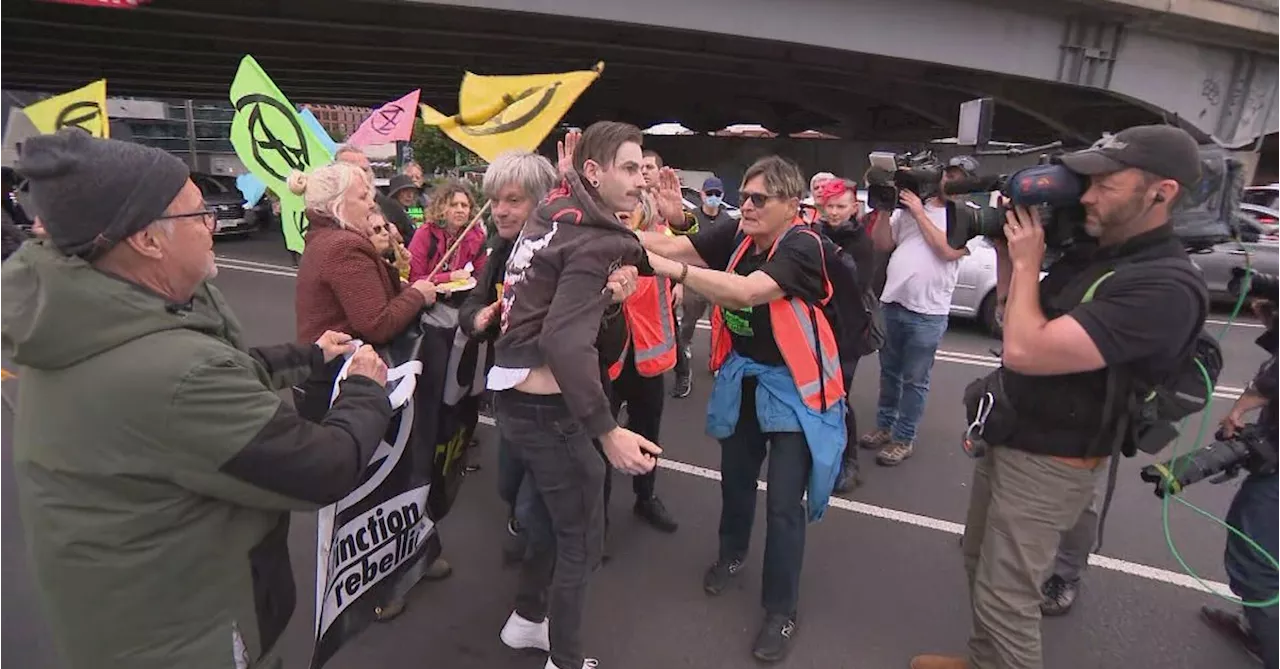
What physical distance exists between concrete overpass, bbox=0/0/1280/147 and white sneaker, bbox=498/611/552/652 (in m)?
11.4

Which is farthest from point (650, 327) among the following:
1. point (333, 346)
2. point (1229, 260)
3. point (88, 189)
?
point (1229, 260)

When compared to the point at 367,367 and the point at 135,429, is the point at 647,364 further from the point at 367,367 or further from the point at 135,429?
the point at 135,429

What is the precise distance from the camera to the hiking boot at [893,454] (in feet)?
15.3

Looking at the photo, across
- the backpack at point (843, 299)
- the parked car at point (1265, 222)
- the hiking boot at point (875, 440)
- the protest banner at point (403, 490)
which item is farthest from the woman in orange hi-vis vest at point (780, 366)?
the parked car at point (1265, 222)

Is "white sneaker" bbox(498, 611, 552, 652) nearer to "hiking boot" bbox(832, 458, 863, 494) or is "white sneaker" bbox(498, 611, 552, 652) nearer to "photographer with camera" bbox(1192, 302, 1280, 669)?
"hiking boot" bbox(832, 458, 863, 494)

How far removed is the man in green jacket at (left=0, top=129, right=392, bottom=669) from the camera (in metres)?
1.31

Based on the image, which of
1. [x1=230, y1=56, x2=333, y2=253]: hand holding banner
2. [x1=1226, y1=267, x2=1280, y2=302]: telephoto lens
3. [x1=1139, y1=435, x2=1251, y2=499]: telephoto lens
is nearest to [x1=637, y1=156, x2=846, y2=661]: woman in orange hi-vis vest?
[x1=1139, y1=435, x2=1251, y2=499]: telephoto lens

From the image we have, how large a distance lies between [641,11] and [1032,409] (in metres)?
11.8

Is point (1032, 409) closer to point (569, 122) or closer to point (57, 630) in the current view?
point (57, 630)

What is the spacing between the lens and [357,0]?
12.4 m

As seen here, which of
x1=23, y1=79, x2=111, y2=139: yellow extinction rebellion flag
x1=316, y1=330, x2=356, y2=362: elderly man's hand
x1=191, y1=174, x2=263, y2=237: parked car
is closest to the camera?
x1=316, y1=330, x2=356, y2=362: elderly man's hand

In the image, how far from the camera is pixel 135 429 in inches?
52.1

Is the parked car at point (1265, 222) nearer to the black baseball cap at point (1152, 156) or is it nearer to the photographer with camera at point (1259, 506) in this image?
the photographer with camera at point (1259, 506)

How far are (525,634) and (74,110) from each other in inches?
212
